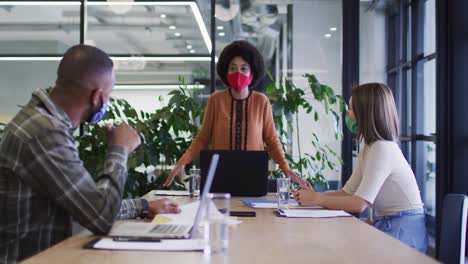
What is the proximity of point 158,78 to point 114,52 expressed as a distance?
0.52 metres

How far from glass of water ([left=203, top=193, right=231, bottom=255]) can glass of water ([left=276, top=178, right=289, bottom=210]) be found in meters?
A: 0.82

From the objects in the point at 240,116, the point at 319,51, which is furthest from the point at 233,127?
the point at 319,51

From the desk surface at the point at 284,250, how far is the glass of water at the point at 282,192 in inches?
15.8

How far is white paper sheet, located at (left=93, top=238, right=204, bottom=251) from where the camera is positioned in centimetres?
133

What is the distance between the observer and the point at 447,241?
172cm

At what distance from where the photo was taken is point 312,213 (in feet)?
6.54

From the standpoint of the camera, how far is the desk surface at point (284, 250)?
1.22m

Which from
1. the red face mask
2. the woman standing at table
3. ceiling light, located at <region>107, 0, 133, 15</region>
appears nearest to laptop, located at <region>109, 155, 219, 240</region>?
the woman standing at table

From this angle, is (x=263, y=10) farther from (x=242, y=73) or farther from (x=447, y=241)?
(x=447, y=241)

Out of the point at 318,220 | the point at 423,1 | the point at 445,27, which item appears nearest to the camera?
the point at 318,220

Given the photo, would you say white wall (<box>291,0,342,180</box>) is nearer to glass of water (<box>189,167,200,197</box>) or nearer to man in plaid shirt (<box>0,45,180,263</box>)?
glass of water (<box>189,167,200,197</box>)

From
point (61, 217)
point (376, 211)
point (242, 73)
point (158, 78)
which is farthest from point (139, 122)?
point (61, 217)

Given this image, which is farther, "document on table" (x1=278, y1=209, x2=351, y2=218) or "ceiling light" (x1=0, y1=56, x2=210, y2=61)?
"ceiling light" (x1=0, y1=56, x2=210, y2=61)

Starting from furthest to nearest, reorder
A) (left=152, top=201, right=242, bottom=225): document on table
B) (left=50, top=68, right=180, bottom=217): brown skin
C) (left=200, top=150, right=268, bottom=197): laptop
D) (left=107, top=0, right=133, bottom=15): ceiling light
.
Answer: (left=107, top=0, right=133, bottom=15): ceiling light < (left=200, top=150, right=268, bottom=197): laptop < (left=152, top=201, right=242, bottom=225): document on table < (left=50, top=68, right=180, bottom=217): brown skin
